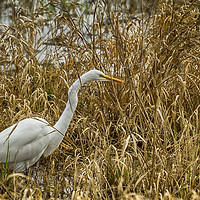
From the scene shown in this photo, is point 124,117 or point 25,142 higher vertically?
point 124,117

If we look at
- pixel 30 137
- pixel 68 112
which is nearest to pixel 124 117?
pixel 68 112

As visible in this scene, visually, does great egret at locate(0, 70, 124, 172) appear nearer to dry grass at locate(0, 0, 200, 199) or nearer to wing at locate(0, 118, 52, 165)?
wing at locate(0, 118, 52, 165)

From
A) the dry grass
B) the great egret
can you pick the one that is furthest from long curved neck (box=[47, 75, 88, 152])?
the dry grass

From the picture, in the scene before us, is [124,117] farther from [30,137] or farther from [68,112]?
[30,137]

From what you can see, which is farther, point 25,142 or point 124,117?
point 25,142

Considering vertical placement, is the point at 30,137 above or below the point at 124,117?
below

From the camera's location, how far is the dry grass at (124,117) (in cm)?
194

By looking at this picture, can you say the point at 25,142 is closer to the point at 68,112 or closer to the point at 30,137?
the point at 30,137

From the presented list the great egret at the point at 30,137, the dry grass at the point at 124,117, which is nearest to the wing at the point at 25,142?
the great egret at the point at 30,137

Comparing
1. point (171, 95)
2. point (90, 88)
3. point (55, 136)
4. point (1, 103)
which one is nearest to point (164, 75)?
point (171, 95)

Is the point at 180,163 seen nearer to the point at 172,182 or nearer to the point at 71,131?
the point at 172,182

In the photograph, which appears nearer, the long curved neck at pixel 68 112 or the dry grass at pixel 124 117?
the dry grass at pixel 124 117

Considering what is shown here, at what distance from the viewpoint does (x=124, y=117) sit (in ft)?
6.95

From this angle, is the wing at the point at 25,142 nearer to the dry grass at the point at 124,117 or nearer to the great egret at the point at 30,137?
the great egret at the point at 30,137
